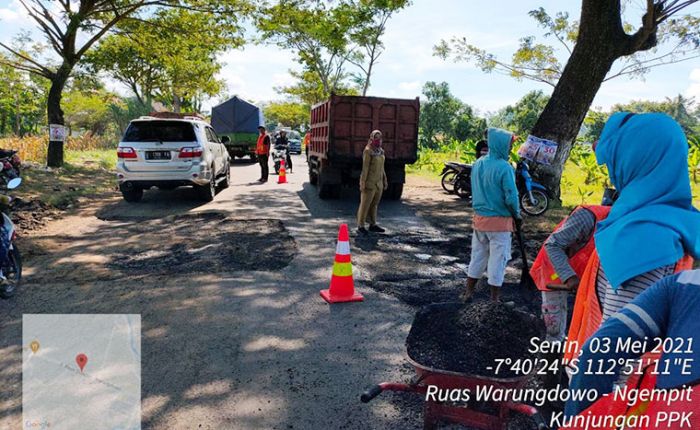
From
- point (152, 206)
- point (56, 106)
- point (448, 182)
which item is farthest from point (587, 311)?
point (56, 106)

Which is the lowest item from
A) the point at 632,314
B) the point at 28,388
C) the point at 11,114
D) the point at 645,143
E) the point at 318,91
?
the point at 28,388

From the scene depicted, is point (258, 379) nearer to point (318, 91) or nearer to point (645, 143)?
point (645, 143)

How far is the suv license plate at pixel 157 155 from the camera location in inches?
382

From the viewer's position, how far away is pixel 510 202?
4488 mm

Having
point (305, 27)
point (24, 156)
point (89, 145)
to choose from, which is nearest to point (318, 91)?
point (305, 27)

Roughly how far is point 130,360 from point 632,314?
3442 mm

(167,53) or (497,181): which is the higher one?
(167,53)

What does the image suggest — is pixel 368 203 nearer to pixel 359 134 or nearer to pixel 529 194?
pixel 359 134

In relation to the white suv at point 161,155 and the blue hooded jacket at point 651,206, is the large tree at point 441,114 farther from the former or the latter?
the blue hooded jacket at point 651,206

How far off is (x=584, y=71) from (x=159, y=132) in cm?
868

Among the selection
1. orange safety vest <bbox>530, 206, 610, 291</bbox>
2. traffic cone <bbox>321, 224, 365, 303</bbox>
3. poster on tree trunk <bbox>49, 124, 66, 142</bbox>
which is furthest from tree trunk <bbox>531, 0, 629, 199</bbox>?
poster on tree trunk <bbox>49, 124, 66, 142</bbox>

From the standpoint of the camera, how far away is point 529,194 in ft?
32.2

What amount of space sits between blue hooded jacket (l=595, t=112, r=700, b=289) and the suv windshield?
9.49 metres

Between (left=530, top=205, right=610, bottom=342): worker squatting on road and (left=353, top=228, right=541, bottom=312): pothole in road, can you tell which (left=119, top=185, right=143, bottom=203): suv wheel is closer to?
(left=353, top=228, right=541, bottom=312): pothole in road
